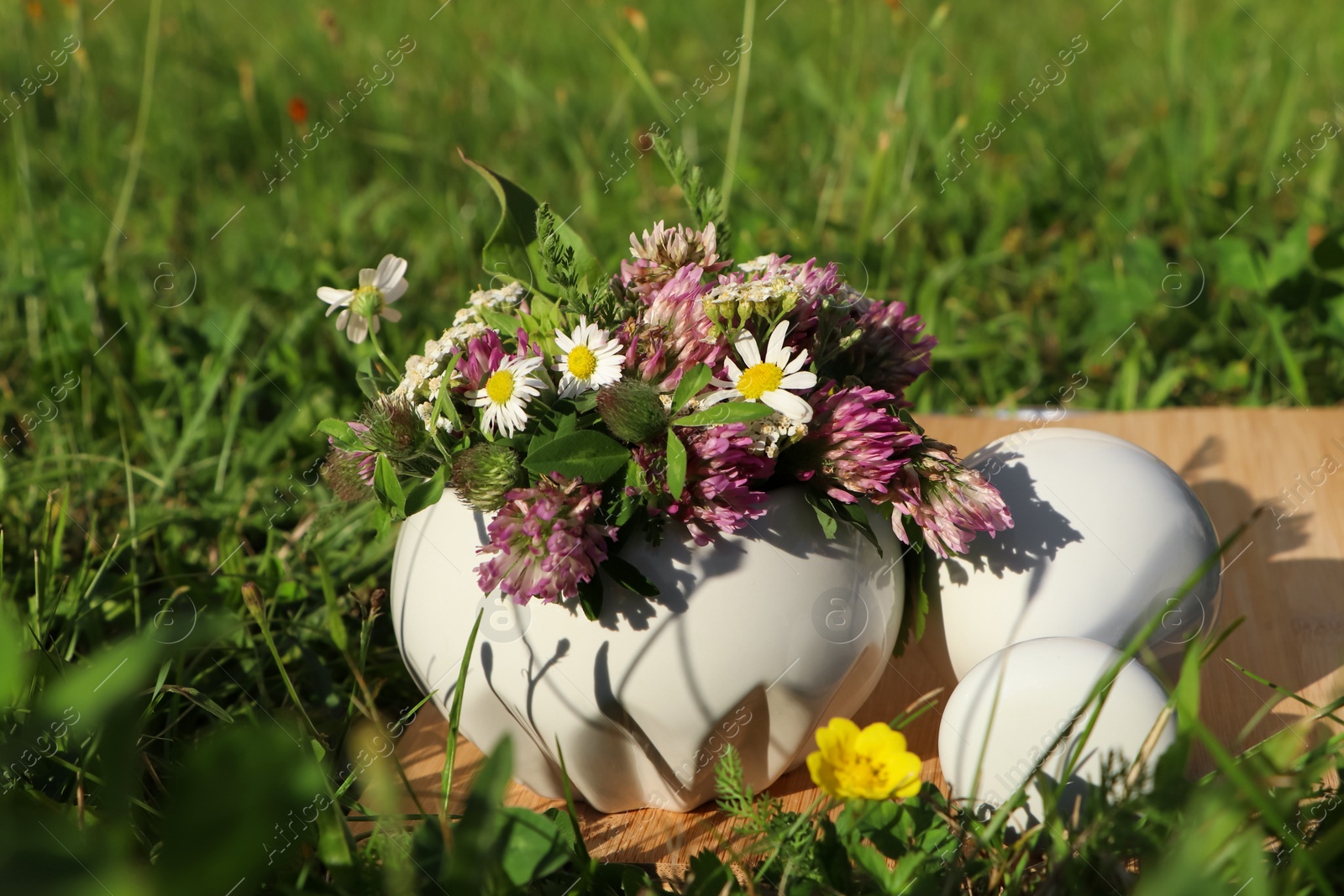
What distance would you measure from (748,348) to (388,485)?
280 mm

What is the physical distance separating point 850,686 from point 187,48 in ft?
9.42

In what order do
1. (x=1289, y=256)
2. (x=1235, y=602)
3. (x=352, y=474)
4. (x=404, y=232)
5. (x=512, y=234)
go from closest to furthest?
(x=352, y=474), (x=512, y=234), (x=1235, y=602), (x=1289, y=256), (x=404, y=232)

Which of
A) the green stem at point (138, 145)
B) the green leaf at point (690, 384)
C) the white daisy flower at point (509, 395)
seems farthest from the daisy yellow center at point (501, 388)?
the green stem at point (138, 145)

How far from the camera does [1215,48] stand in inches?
113

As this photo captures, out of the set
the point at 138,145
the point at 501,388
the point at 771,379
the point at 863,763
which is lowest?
the point at 863,763

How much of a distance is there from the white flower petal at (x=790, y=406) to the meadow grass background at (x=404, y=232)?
0.34 meters

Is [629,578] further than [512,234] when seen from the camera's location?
No

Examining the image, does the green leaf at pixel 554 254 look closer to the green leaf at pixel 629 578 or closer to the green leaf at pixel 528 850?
the green leaf at pixel 629 578

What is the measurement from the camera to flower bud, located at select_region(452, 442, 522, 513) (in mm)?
790

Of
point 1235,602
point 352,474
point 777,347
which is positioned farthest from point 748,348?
point 1235,602

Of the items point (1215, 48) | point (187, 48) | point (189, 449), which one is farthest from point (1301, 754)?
point (187, 48)

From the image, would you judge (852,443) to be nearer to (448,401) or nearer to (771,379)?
(771,379)

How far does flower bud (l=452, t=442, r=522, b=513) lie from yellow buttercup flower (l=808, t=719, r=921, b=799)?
0.92 ft

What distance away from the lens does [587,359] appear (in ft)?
2.64
